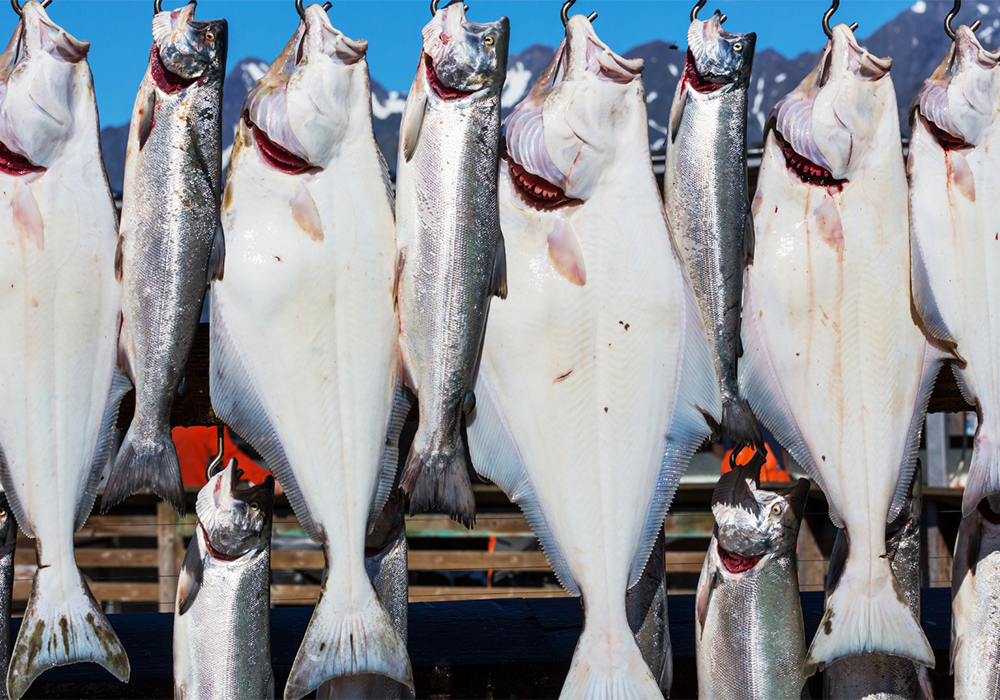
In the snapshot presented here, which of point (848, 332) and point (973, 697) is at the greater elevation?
point (848, 332)

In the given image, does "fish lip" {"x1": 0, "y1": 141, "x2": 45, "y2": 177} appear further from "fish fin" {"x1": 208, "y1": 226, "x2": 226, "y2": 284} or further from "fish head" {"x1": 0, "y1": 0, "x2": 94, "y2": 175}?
"fish fin" {"x1": 208, "y1": 226, "x2": 226, "y2": 284}

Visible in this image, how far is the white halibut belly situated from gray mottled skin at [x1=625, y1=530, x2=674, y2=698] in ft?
2.63

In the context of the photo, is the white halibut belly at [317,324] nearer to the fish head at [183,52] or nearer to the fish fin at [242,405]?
the fish fin at [242,405]

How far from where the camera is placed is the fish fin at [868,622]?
5.77ft

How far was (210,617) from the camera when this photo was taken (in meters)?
1.85

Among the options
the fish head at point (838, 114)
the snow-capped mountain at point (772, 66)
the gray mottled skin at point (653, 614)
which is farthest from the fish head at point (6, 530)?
the snow-capped mountain at point (772, 66)

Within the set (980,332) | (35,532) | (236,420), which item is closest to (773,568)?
(980,332)

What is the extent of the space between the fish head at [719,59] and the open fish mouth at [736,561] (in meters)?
1.15

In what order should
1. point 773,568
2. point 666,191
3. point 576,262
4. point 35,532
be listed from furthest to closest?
point 773,568 → point 666,191 → point 576,262 → point 35,532

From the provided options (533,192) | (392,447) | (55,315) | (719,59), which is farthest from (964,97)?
(55,315)

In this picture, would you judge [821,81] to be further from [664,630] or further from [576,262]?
[664,630]

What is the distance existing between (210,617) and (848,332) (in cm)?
165

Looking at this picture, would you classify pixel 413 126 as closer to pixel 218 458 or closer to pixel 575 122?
pixel 575 122

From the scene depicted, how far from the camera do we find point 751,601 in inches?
79.1
